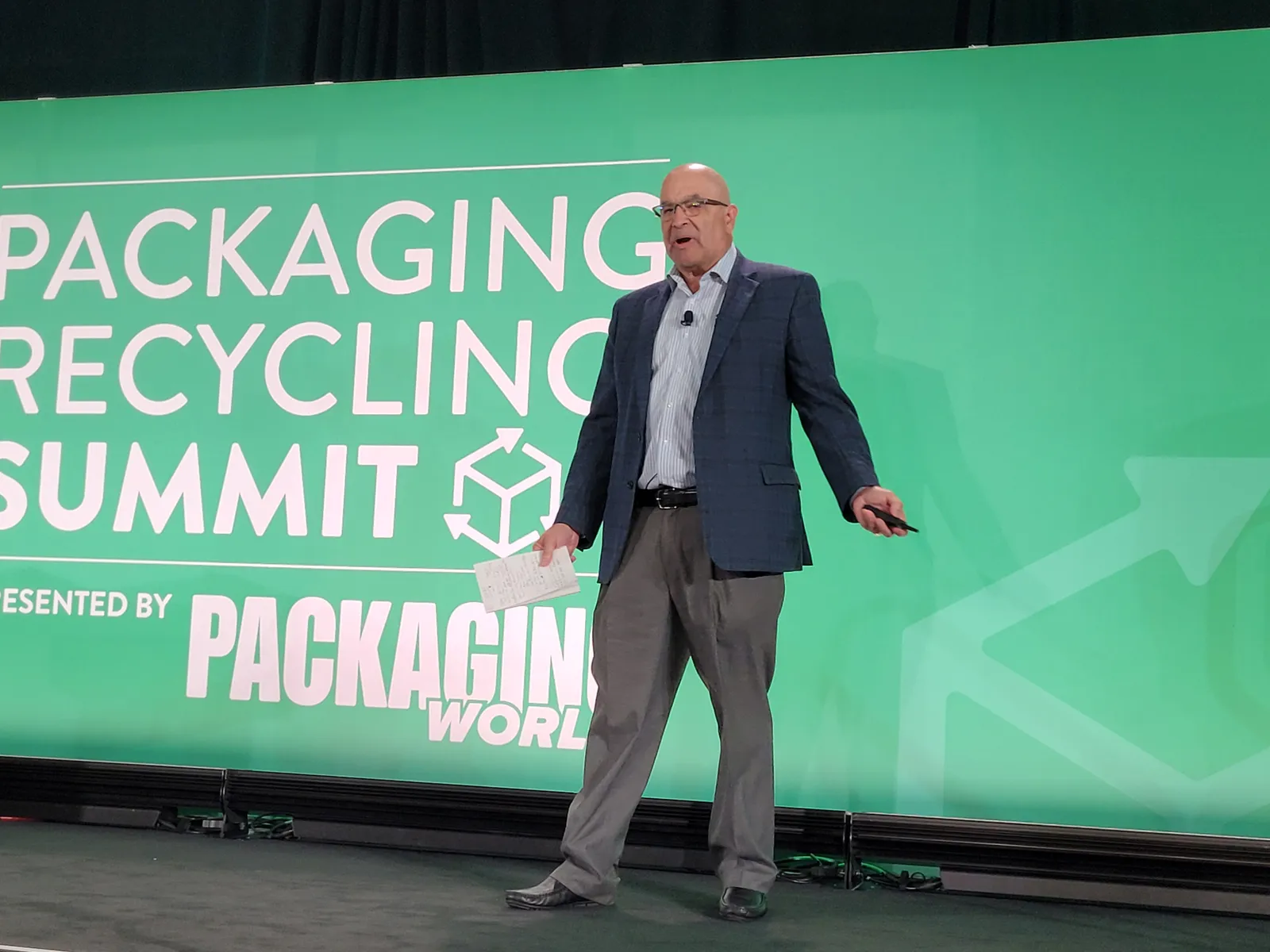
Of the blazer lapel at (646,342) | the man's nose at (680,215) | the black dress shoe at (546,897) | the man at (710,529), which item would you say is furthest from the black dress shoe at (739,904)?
the man's nose at (680,215)

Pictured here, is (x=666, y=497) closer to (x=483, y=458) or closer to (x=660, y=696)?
(x=660, y=696)

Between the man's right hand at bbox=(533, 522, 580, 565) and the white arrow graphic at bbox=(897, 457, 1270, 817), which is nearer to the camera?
the man's right hand at bbox=(533, 522, 580, 565)

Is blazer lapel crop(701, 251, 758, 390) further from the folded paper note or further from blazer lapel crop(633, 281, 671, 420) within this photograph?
the folded paper note

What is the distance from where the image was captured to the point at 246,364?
347 centimetres

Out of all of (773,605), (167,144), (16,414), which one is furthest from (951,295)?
(16,414)

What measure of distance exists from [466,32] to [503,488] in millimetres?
1517

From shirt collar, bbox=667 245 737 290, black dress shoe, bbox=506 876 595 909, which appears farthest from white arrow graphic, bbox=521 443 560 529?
black dress shoe, bbox=506 876 595 909

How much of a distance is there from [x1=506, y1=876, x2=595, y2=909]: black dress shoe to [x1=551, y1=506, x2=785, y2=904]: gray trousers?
27 mm

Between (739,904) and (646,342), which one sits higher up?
(646,342)

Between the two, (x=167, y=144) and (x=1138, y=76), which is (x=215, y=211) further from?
(x=1138, y=76)

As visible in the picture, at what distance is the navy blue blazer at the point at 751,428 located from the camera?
7.85ft

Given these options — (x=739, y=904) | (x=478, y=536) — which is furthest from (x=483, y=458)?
(x=739, y=904)

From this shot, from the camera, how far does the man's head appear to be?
2.46 metres

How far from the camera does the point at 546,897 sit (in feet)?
7.95
